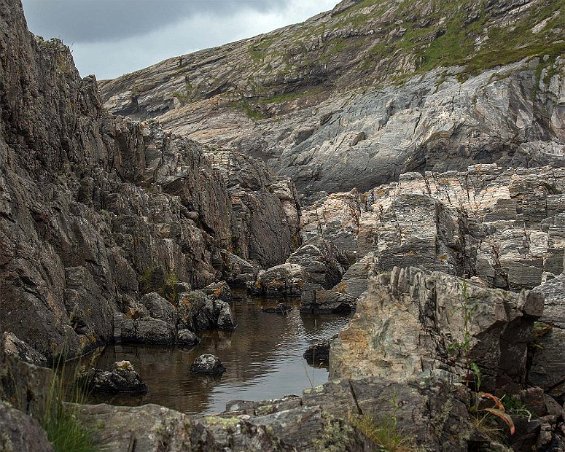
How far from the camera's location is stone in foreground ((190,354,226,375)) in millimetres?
37688

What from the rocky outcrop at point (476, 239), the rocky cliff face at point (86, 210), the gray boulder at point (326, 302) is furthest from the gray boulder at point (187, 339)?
the rocky outcrop at point (476, 239)

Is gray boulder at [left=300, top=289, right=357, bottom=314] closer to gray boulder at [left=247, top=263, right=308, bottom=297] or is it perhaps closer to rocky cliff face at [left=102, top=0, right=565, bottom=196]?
gray boulder at [left=247, top=263, right=308, bottom=297]

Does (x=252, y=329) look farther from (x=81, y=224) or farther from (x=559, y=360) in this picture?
(x=559, y=360)

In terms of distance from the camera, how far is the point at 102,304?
47156 mm

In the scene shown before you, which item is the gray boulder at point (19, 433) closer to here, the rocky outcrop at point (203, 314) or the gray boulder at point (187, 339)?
the gray boulder at point (187, 339)

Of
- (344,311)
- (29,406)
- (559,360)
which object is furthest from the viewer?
(344,311)

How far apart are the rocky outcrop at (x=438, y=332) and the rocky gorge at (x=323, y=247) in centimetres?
5

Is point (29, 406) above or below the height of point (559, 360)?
above

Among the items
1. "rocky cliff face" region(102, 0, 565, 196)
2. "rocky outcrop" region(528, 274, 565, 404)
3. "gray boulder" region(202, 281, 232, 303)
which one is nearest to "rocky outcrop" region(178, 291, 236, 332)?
"gray boulder" region(202, 281, 232, 303)

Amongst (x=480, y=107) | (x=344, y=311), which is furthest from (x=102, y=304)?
(x=480, y=107)

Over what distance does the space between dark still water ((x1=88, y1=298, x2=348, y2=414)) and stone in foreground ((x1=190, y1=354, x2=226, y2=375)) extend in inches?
15.2

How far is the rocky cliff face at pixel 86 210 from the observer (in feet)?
139

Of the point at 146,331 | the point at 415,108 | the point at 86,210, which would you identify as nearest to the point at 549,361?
the point at 146,331

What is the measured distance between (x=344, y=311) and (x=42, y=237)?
21647 millimetres
